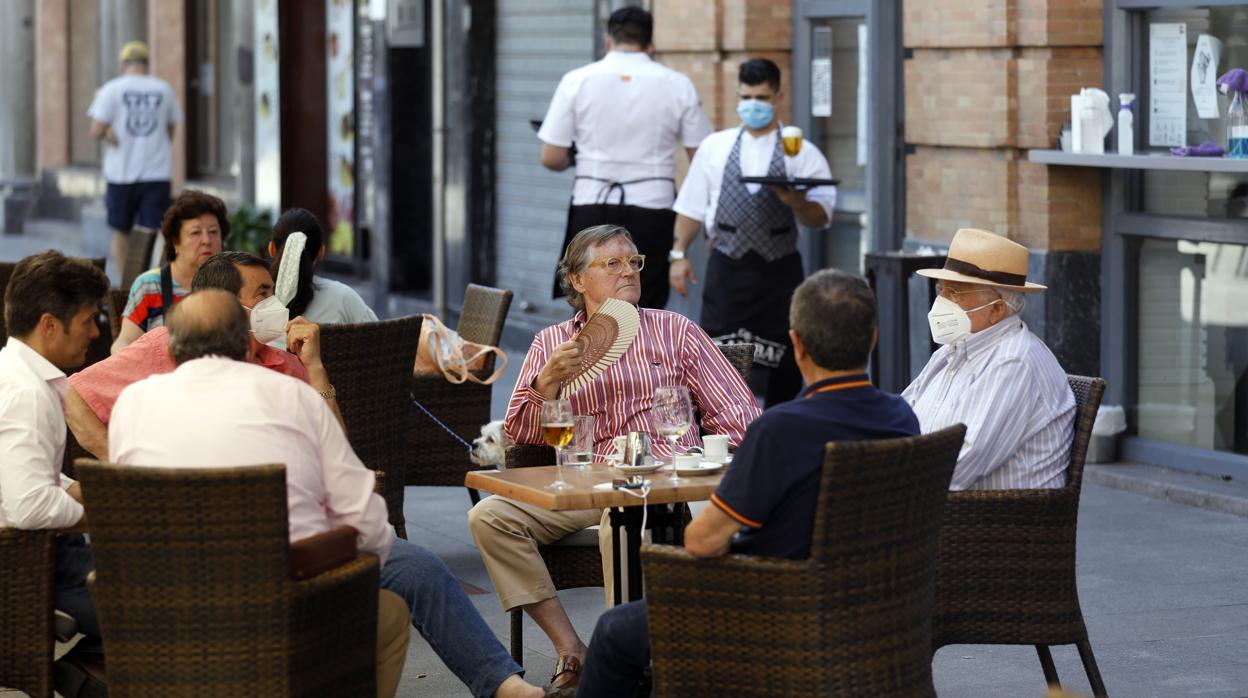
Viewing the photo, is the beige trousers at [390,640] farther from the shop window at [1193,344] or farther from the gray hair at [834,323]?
the shop window at [1193,344]

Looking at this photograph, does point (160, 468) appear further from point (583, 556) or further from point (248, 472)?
point (583, 556)

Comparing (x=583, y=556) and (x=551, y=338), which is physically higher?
(x=551, y=338)

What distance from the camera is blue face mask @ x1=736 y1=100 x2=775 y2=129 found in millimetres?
9133

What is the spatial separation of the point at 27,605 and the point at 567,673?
1.50m

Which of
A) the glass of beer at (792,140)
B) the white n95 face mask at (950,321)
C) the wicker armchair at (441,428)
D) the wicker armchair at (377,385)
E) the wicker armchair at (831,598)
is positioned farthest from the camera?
the glass of beer at (792,140)

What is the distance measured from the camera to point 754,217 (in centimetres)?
916

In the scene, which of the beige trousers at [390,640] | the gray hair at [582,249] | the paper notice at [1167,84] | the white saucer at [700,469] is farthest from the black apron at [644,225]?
the beige trousers at [390,640]

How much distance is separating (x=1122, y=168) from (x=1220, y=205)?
0.51 meters

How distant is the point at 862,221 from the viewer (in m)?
10.6

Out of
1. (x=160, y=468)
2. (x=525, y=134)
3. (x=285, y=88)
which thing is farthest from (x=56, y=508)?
(x=285, y=88)

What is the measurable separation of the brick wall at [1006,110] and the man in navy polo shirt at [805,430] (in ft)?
15.6

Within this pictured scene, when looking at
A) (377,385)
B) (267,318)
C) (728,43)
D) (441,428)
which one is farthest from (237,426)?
(728,43)

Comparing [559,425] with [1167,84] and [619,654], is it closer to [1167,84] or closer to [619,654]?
[619,654]

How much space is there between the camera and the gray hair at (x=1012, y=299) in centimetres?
530
